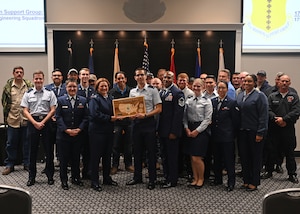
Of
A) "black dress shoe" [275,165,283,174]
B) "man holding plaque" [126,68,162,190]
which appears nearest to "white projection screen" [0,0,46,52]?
"man holding plaque" [126,68,162,190]

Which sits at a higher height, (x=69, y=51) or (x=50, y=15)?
(x=50, y=15)

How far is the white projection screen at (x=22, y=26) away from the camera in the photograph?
691cm

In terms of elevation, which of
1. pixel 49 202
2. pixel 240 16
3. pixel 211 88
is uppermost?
pixel 240 16

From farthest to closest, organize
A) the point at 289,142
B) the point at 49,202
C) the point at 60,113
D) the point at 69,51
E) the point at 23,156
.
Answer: the point at 69,51 → the point at 23,156 → the point at 289,142 → the point at 60,113 → the point at 49,202

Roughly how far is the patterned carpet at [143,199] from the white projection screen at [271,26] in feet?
10.1

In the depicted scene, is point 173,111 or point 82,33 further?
point 82,33

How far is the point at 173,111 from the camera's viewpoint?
4574 millimetres

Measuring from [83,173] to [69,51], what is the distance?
2798mm

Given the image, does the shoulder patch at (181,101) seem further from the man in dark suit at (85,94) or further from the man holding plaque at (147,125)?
the man in dark suit at (85,94)

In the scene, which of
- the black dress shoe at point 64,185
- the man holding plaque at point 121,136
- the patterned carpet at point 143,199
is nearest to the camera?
the patterned carpet at point 143,199

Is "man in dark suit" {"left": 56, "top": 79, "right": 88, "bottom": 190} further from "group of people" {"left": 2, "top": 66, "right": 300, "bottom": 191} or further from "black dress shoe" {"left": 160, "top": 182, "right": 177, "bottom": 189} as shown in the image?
"black dress shoe" {"left": 160, "top": 182, "right": 177, "bottom": 189}

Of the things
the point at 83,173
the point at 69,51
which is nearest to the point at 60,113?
the point at 83,173

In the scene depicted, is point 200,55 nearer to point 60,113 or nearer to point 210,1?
point 210,1

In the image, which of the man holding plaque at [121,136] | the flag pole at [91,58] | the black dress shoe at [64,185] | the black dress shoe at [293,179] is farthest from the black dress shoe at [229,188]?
the flag pole at [91,58]
